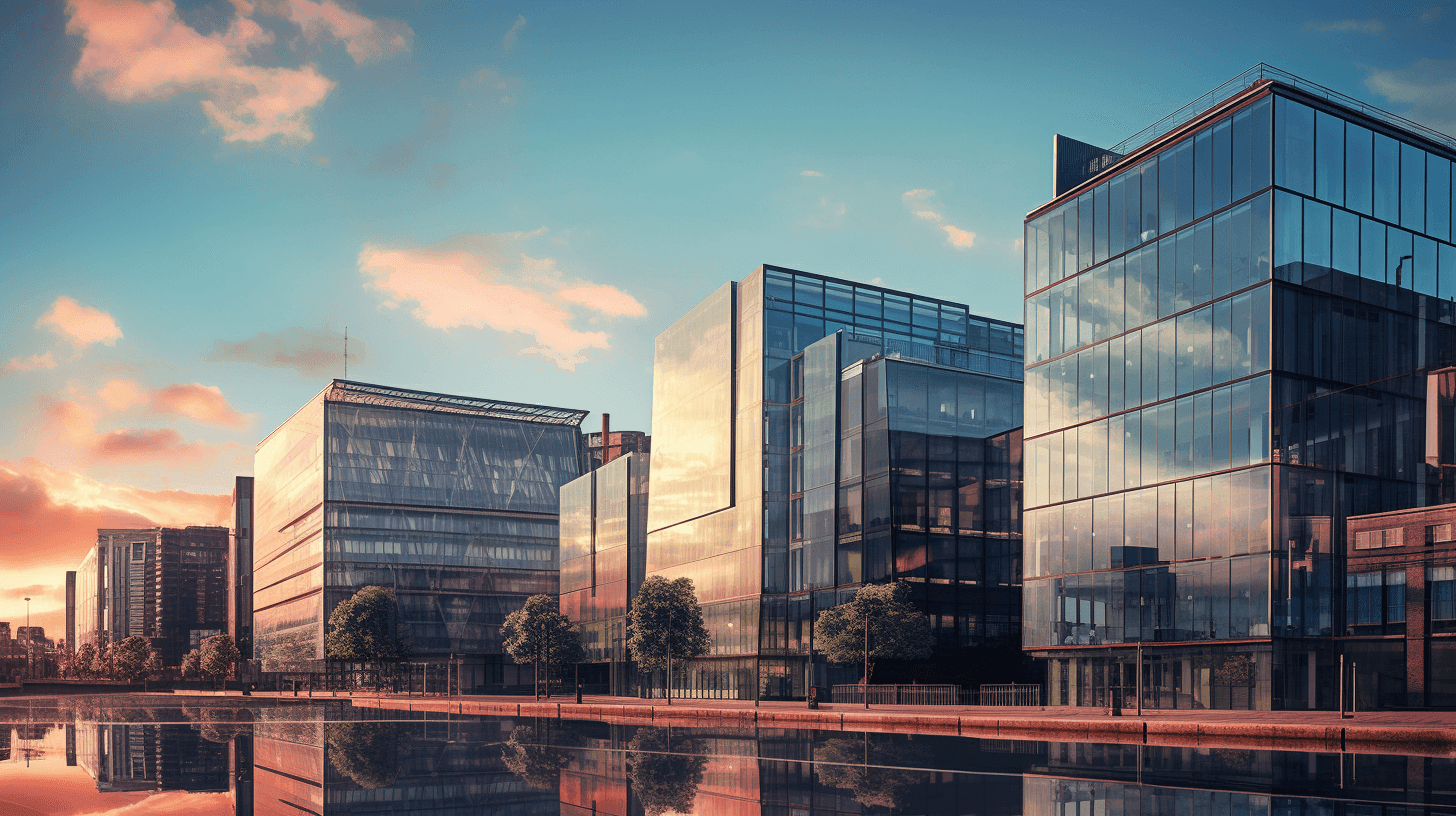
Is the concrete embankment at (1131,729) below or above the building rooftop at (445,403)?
below

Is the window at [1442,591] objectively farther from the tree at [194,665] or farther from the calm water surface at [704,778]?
the tree at [194,665]

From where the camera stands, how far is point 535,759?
27.0 meters

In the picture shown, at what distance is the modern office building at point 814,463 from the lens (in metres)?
67.6

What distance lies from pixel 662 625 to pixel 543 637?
18.1 metres

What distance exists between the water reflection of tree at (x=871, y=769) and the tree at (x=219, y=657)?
144 metres

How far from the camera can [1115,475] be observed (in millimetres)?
53156

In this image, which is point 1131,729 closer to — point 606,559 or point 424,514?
point 606,559

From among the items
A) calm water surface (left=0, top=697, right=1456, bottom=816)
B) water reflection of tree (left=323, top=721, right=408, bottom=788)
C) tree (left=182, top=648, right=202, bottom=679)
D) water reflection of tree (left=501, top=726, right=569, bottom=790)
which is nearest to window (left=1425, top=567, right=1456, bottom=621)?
calm water surface (left=0, top=697, right=1456, bottom=816)

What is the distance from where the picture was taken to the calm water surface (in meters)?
17.4

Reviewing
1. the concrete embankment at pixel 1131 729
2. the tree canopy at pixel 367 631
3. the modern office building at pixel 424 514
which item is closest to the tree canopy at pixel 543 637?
the tree canopy at pixel 367 631

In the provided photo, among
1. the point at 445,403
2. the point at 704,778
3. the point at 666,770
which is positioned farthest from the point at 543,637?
the point at 445,403

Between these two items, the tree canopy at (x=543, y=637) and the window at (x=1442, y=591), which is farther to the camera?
the tree canopy at (x=543, y=637)

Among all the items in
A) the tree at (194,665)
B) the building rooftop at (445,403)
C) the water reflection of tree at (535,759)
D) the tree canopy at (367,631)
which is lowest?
the tree at (194,665)

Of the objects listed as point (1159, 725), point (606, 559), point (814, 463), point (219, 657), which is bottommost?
point (219, 657)
